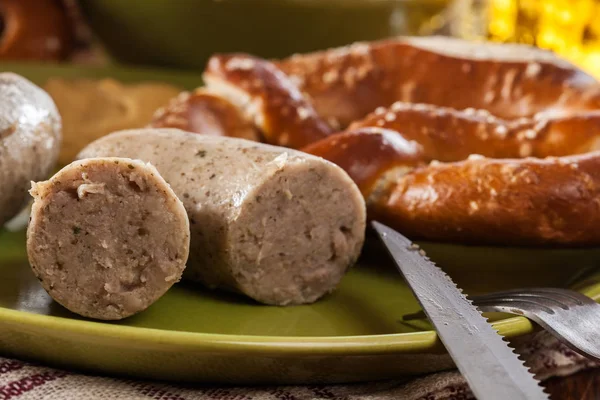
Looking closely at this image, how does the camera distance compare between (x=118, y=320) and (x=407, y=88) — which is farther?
(x=407, y=88)

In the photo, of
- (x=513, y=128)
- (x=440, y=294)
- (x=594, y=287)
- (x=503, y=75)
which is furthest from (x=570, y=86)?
(x=440, y=294)

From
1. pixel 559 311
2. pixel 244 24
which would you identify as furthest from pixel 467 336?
pixel 244 24

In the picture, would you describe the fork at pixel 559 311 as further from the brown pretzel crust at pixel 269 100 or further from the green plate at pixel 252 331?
the brown pretzel crust at pixel 269 100

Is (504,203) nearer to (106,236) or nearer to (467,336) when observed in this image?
(467,336)

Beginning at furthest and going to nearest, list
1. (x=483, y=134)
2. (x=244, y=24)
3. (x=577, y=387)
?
(x=244, y=24) < (x=483, y=134) < (x=577, y=387)

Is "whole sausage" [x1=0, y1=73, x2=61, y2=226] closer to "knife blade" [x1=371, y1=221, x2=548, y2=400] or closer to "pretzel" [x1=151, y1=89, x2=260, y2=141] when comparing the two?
"pretzel" [x1=151, y1=89, x2=260, y2=141]

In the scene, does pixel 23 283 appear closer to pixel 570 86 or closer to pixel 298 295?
pixel 298 295

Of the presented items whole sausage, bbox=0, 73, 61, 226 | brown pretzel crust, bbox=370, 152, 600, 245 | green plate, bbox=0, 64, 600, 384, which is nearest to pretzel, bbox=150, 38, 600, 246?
brown pretzel crust, bbox=370, 152, 600, 245
